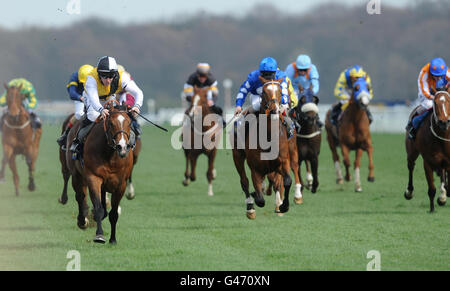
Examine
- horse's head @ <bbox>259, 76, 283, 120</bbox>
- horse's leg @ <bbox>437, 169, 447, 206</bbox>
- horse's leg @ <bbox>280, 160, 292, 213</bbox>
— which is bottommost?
horse's leg @ <bbox>437, 169, 447, 206</bbox>

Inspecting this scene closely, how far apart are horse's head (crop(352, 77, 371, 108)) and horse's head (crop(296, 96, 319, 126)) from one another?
1.71m

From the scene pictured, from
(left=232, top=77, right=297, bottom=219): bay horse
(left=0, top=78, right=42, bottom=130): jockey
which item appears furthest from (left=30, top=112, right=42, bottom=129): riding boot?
(left=232, top=77, right=297, bottom=219): bay horse

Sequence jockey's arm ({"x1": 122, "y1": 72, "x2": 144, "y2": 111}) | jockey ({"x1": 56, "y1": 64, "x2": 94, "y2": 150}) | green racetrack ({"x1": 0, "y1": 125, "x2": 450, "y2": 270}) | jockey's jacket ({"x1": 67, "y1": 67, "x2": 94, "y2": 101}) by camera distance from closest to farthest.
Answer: green racetrack ({"x1": 0, "y1": 125, "x2": 450, "y2": 270}) → jockey's arm ({"x1": 122, "y1": 72, "x2": 144, "y2": 111}) → jockey ({"x1": 56, "y1": 64, "x2": 94, "y2": 150}) → jockey's jacket ({"x1": 67, "y1": 67, "x2": 94, "y2": 101})

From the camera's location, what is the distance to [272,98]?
9984 millimetres

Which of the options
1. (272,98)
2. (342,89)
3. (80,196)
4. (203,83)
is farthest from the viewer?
(342,89)

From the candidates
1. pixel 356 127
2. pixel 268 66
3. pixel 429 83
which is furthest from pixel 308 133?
pixel 268 66

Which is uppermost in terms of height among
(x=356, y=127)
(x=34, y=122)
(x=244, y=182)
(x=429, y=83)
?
(x=429, y=83)

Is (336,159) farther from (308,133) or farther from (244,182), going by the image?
(244,182)

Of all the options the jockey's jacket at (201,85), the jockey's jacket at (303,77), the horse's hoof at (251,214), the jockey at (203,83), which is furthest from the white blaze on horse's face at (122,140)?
the jockey's jacket at (201,85)

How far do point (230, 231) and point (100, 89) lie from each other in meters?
2.53

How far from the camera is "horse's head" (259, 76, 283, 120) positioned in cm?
A: 997

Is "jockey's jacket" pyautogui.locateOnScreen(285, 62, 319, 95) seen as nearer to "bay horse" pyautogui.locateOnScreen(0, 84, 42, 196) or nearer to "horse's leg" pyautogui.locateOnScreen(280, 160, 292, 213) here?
"horse's leg" pyautogui.locateOnScreen(280, 160, 292, 213)

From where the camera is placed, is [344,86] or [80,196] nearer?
[80,196]
